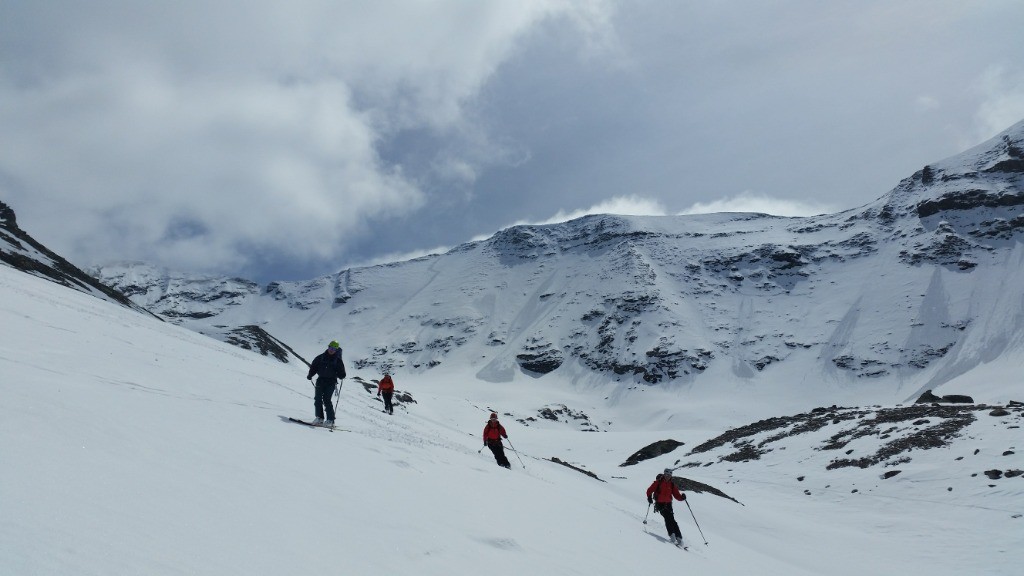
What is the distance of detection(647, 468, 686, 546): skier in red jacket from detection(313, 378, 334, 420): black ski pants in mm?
8404

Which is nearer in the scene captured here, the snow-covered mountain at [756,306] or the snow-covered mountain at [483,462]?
the snow-covered mountain at [483,462]

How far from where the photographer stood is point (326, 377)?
1435 cm

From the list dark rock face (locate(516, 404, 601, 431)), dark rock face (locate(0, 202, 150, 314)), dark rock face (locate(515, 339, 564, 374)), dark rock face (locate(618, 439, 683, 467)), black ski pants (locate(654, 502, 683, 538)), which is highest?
dark rock face (locate(515, 339, 564, 374))

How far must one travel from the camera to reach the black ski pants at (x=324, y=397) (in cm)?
1393

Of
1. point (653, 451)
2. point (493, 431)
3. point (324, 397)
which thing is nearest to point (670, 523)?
point (493, 431)

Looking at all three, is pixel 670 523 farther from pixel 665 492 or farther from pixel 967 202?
pixel 967 202

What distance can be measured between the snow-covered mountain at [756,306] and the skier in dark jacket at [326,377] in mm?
78320

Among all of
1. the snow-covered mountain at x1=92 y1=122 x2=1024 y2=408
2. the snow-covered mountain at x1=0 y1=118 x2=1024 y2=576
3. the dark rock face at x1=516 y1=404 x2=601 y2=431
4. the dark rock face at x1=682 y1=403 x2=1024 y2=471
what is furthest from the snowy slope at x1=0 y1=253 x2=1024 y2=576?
the dark rock face at x1=516 y1=404 x2=601 y2=431

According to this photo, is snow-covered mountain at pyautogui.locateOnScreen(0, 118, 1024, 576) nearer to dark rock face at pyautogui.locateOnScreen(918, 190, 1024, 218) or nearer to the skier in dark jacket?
the skier in dark jacket

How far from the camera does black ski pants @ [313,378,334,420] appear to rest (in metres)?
13.9

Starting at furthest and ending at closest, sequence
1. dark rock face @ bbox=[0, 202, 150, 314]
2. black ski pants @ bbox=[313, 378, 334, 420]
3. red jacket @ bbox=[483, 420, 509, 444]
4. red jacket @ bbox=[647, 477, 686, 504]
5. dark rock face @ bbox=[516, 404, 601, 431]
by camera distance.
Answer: dark rock face @ bbox=[516, 404, 601, 431], dark rock face @ bbox=[0, 202, 150, 314], red jacket @ bbox=[483, 420, 509, 444], red jacket @ bbox=[647, 477, 686, 504], black ski pants @ bbox=[313, 378, 334, 420]

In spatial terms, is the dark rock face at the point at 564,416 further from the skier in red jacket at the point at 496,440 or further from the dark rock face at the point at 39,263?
the skier in red jacket at the point at 496,440

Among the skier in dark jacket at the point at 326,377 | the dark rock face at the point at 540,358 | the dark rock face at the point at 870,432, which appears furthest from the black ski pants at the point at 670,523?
the dark rock face at the point at 540,358

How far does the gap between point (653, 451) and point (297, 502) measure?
47.5 meters
